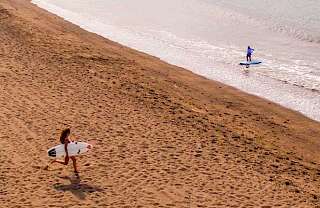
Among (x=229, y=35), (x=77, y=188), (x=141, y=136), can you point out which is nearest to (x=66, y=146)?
(x=77, y=188)

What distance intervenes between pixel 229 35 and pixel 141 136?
22028 mm

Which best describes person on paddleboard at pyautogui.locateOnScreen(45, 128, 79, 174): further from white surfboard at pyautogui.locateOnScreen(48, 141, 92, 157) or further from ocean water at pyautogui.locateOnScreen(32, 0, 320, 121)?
ocean water at pyautogui.locateOnScreen(32, 0, 320, 121)

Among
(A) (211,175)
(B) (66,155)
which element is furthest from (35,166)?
(A) (211,175)

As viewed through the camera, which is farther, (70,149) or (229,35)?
(229,35)

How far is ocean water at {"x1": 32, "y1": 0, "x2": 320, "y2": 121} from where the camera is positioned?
2673 centimetres

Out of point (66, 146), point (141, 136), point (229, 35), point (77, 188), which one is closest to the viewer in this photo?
point (77, 188)

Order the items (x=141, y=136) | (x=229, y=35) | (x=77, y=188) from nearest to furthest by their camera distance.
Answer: (x=77, y=188) → (x=141, y=136) → (x=229, y=35)

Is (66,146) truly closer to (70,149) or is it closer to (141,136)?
(70,149)

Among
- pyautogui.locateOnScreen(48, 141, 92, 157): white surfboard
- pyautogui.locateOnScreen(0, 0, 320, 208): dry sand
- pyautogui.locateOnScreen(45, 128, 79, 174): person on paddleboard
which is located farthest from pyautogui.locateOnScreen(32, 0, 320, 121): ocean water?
pyautogui.locateOnScreen(45, 128, 79, 174): person on paddleboard

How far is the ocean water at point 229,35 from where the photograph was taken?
26.7 meters

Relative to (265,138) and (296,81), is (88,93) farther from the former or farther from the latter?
(296,81)

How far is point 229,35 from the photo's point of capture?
3778cm

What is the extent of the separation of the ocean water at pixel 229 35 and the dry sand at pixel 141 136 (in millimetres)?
2796

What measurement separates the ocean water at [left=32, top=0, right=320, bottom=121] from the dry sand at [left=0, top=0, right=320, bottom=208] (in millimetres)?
2796
